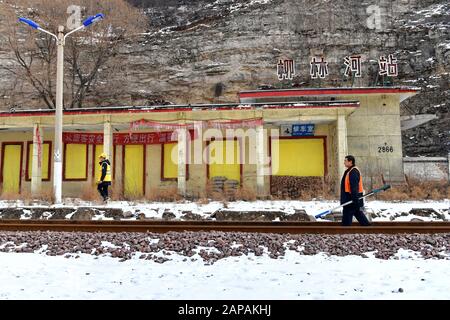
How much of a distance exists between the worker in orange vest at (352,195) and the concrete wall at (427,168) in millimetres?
12748

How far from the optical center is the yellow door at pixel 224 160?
18.2 m

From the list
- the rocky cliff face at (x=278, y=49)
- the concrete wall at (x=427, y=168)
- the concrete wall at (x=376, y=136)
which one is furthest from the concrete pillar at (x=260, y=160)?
the rocky cliff face at (x=278, y=49)

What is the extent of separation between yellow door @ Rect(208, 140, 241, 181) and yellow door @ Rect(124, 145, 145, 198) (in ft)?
12.3

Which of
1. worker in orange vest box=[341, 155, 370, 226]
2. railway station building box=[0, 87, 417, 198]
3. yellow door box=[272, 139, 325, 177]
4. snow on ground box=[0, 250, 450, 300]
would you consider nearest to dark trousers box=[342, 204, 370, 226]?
worker in orange vest box=[341, 155, 370, 226]

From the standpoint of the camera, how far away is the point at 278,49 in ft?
133

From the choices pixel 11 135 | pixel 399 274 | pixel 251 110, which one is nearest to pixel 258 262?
pixel 399 274

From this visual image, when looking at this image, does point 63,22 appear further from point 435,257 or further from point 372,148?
point 435,257

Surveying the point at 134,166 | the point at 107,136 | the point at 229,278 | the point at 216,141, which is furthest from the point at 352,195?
the point at 134,166

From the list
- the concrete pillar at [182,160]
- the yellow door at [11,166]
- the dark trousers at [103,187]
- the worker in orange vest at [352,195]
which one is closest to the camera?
the worker in orange vest at [352,195]

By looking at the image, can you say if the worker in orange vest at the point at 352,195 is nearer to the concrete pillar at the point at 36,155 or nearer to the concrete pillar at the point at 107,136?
the concrete pillar at the point at 107,136

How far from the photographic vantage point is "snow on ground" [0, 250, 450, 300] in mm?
3803

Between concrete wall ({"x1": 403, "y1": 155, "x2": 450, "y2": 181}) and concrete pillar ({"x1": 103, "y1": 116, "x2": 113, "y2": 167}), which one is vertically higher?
concrete pillar ({"x1": 103, "y1": 116, "x2": 113, "y2": 167})

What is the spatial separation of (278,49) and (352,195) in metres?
35.1

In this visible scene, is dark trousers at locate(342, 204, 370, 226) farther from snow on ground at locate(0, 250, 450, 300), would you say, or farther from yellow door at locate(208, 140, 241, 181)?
yellow door at locate(208, 140, 241, 181)
